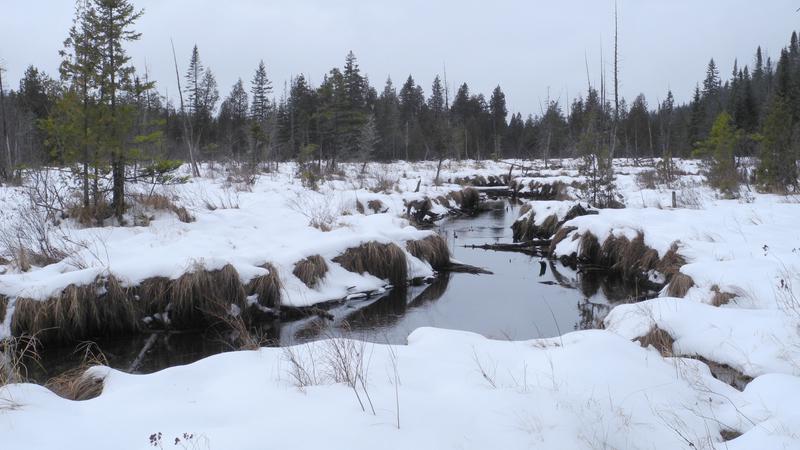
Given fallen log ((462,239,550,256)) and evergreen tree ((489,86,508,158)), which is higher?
evergreen tree ((489,86,508,158))

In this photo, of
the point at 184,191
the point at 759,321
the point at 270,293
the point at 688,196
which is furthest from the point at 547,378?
the point at 688,196

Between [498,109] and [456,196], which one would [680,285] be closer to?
[456,196]

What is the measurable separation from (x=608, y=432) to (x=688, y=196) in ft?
50.1

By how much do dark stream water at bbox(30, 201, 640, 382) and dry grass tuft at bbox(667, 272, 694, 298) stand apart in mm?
1159

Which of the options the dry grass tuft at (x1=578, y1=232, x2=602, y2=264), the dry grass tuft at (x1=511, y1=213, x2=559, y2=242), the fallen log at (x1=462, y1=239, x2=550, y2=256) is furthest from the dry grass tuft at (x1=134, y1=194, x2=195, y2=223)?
the dry grass tuft at (x1=511, y1=213, x2=559, y2=242)

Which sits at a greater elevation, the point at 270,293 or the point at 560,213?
the point at 560,213

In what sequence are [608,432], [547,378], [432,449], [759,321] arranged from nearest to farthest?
[432,449] < [608,432] < [547,378] < [759,321]

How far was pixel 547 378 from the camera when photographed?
11.6ft

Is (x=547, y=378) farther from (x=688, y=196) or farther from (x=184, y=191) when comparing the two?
(x=688, y=196)

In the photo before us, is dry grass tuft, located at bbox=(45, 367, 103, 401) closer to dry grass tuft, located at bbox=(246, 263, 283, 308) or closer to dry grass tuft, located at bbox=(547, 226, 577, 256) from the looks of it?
dry grass tuft, located at bbox=(246, 263, 283, 308)

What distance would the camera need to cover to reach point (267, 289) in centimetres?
815

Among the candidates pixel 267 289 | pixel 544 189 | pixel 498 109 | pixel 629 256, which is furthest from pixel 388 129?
pixel 267 289

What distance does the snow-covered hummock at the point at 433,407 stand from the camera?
2.68m

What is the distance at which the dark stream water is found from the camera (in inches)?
258
